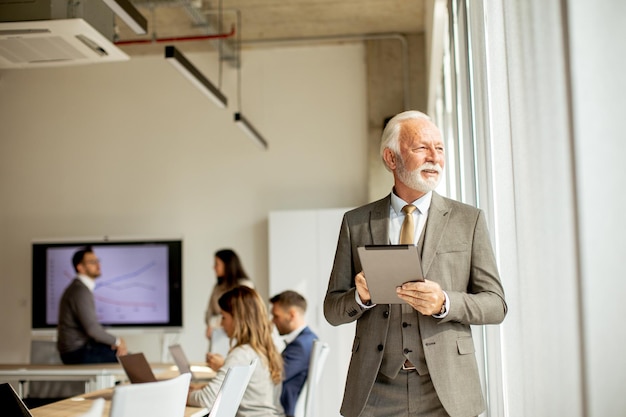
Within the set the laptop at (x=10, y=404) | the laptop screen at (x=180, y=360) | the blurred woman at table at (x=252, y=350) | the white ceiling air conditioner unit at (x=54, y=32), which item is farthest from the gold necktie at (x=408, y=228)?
the white ceiling air conditioner unit at (x=54, y=32)

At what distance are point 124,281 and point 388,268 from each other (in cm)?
740

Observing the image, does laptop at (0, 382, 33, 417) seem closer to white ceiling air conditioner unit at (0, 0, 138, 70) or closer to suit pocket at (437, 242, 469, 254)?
suit pocket at (437, 242, 469, 254)

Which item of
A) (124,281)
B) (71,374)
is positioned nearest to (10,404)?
(71,374)

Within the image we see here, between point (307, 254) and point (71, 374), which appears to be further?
point (307, 254)

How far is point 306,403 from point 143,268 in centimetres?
505

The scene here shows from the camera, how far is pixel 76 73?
9727mm

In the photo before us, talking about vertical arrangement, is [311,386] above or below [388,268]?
below

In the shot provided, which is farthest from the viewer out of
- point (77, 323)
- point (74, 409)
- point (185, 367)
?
point (77, 323)

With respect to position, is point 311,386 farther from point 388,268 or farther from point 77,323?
point 77,323

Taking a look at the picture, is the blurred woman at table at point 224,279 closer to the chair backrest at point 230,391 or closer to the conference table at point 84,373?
the conference table at point 84,373

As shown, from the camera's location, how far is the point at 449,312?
6.89 ft

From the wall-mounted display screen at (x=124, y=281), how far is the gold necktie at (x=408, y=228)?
685 centimetres

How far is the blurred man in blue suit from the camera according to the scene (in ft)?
14.9

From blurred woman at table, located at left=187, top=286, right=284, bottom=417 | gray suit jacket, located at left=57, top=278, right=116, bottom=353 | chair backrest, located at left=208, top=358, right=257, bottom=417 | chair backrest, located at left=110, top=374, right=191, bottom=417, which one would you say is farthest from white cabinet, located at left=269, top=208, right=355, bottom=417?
chair backrest, located at left=110, top=374, right=191, bottom=417
